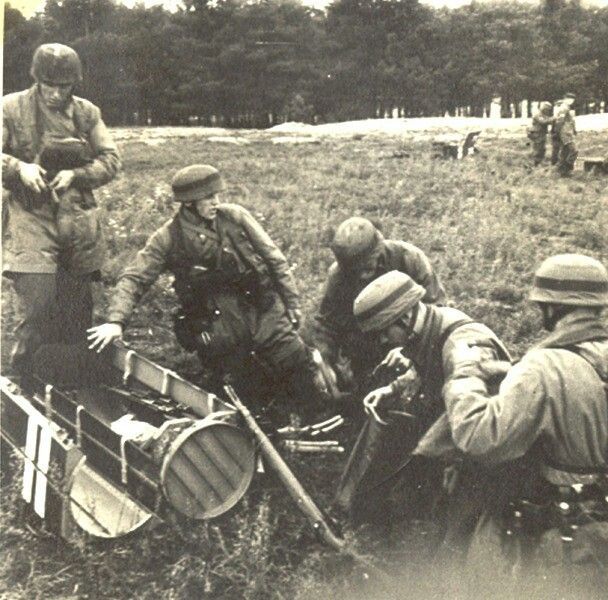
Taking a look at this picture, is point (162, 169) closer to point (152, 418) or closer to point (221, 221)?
point (221, 221)

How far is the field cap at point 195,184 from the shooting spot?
4.25 m

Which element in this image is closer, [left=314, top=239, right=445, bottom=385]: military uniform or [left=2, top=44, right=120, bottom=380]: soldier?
[left=314, top=239, right=445, bottom=385]: military uniform

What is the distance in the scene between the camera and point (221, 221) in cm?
426

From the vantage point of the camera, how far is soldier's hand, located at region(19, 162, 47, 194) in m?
4.26

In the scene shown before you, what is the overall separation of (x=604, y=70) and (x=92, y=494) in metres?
2.45

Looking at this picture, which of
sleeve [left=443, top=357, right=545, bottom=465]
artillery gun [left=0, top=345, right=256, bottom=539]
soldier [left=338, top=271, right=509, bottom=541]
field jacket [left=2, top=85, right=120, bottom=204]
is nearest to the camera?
sleeve [left=443, top=357, right=545, bottom=465]

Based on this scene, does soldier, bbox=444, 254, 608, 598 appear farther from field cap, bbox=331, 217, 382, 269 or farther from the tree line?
the tree line

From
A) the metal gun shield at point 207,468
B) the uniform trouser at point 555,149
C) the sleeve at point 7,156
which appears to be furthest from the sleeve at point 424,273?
the sleeve at point 7,156

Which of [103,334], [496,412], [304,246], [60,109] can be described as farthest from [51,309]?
[496,412]

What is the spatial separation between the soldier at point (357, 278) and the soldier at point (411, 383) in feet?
0.30

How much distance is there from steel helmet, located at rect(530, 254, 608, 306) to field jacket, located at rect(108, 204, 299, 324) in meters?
0.92

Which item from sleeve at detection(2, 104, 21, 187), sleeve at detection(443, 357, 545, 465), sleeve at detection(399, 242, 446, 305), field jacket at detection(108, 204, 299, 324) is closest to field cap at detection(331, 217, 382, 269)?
sleeve at detection(399, 242, 446, 305)

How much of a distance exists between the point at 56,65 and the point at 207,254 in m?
0.90

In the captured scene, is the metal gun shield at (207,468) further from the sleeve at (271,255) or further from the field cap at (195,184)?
the field cap at (195,184)
